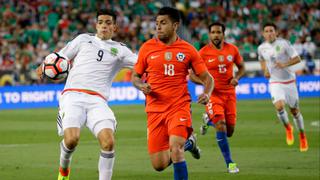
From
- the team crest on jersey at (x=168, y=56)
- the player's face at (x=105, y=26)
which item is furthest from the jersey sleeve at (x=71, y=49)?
the team crest on jersey at (x=168, y=56)

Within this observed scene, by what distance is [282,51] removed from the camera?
61.4 feet

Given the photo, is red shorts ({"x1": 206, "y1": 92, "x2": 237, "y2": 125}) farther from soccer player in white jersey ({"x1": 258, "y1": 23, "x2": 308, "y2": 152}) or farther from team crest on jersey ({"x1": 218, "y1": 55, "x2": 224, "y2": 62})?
soccer player in white jersey ({"x1": 258, "y1": 23, "x2": 308, "y2": 152})

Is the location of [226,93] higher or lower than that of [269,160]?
higher

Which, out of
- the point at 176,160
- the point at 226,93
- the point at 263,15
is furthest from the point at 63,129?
the point at 263,15

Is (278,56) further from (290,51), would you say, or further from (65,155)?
(65,155)

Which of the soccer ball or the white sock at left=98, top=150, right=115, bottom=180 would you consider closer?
the white sock at left=98, top=150, right=115, bottom=180

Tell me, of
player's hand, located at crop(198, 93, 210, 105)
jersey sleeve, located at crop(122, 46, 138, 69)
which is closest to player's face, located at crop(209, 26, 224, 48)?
jersey sleeve, located at crop(122, 46, 138, 69)

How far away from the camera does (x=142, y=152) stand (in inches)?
663

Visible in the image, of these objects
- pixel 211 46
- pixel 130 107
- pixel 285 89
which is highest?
pixel 211 46

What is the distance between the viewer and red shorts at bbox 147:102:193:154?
34.6 ft

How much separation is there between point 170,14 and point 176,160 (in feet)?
6.25

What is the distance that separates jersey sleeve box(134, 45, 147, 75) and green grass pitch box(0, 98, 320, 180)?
2381 mm

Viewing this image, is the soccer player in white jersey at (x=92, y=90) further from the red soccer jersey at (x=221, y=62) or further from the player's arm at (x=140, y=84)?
the red soccer jersey at (x=221, y=62)

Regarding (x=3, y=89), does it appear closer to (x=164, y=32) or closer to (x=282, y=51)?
(x=282, y=51)
